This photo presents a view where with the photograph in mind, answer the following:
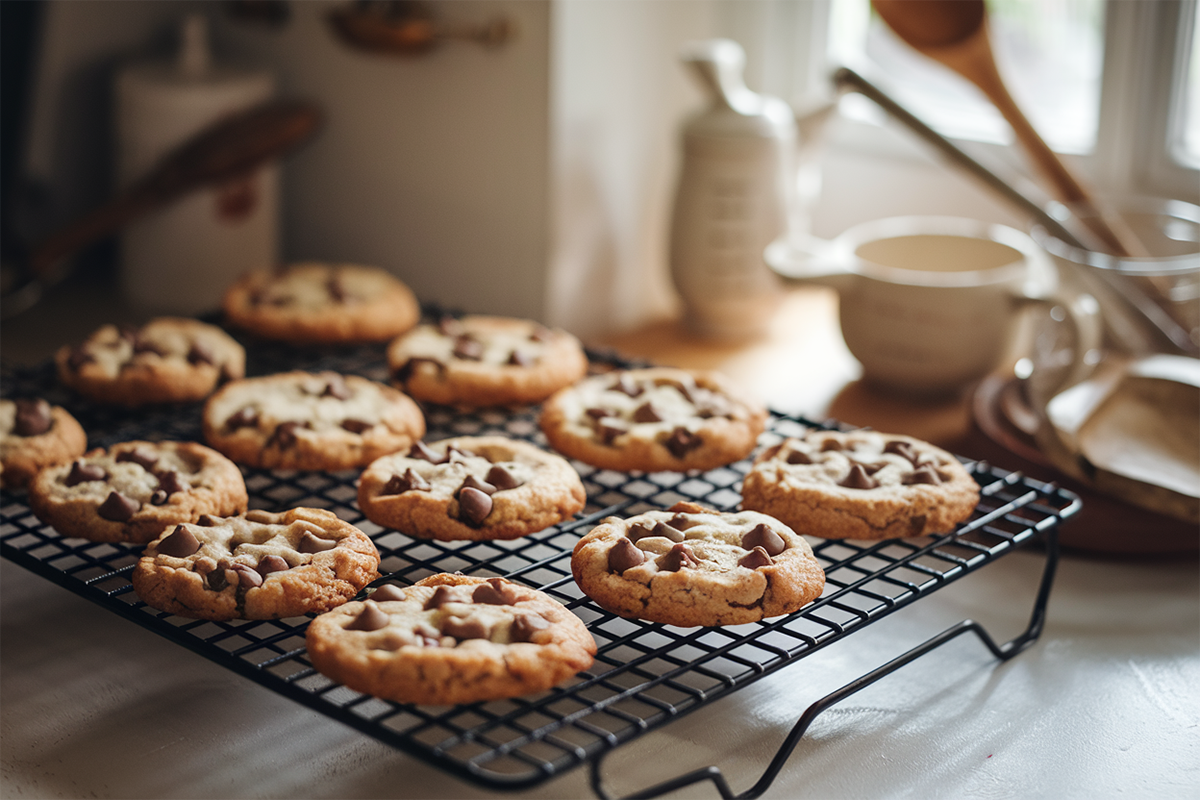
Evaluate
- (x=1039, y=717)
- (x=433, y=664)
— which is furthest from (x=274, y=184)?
(x=1039, y=717)

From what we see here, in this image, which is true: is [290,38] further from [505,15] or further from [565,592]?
[565,592]

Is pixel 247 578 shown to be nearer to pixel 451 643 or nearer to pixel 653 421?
pixel 451 643

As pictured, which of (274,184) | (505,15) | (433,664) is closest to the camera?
(433,664)

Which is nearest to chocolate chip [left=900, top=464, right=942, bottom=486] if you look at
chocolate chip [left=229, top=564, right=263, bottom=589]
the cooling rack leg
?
the cooling rack leg

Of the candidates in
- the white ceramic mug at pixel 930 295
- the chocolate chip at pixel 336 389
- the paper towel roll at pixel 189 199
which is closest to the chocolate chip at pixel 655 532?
the chocolate chip at pixel 336 389

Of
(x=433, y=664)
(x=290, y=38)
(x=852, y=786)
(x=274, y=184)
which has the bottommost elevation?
(x=852, y=786)

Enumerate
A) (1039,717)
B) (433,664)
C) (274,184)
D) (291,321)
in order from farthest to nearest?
(274,184), (291,321), (1039,717), (433,664)

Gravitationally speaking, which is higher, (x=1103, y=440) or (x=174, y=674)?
(x=1103, y=440)

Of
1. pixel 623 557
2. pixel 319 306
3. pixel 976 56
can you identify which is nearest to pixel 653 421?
pixel 623 557
